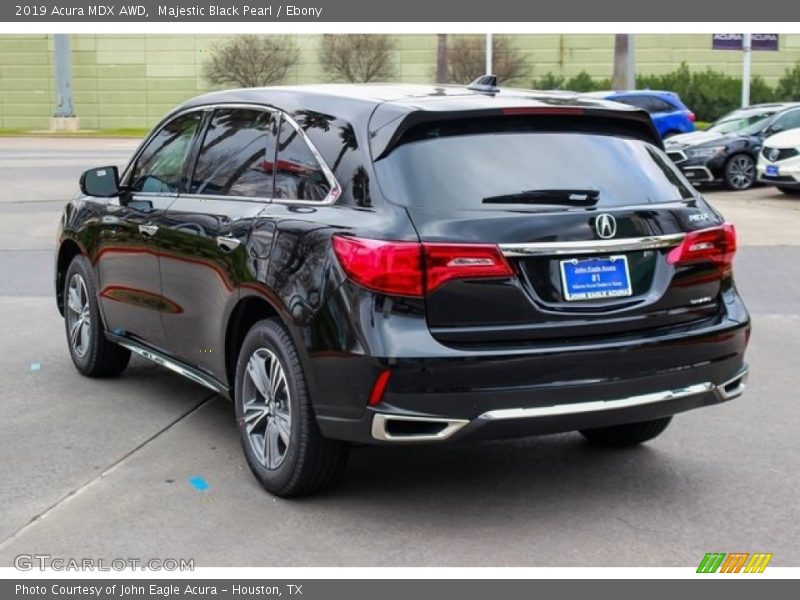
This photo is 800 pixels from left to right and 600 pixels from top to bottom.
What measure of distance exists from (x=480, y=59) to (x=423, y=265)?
53.9 m

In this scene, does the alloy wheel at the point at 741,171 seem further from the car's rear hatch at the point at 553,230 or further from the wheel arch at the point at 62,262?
the car's rear hatch at the point at 553,230

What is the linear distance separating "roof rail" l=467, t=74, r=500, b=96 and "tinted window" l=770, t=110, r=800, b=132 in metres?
17.6

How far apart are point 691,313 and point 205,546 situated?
85.9 inches

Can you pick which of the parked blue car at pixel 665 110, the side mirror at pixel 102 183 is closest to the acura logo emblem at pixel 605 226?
the side mirror at pixel 102 183

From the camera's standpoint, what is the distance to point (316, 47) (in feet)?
193

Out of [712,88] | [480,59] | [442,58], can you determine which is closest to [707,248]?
[442,58]

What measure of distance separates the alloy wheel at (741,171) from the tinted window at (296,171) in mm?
17774

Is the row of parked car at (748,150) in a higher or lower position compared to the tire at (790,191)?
higher

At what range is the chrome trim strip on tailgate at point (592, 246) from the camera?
4488 mm

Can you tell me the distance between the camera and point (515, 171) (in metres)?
4.79

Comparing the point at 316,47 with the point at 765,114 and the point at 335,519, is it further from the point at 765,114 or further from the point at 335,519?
the point at 335,519

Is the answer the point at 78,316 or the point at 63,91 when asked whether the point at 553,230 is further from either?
the point at 63,91

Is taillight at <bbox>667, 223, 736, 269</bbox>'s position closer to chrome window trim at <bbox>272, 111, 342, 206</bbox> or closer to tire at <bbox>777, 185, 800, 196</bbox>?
chrome window trim at <bbox>272, 111, 342, 206</bbox>

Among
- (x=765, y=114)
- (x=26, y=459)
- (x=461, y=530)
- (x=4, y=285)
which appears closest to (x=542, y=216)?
(x=461, y=530)
